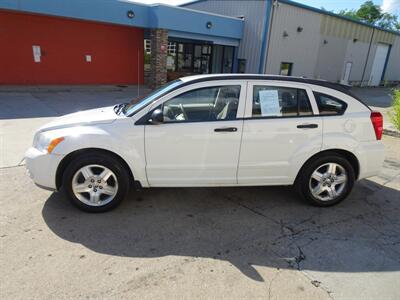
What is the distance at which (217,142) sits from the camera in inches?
144

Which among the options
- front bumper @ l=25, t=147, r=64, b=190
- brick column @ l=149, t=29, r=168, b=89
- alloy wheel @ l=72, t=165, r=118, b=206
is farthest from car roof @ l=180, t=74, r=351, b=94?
brick column @ l=149, t=29, r=168, b=89

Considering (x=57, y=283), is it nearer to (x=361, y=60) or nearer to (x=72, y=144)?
(x=72, y=144)

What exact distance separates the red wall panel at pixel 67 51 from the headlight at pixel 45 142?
1183 cm

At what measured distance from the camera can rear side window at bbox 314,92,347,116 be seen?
391 centimetres

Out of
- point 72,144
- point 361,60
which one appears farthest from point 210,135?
point 361,60

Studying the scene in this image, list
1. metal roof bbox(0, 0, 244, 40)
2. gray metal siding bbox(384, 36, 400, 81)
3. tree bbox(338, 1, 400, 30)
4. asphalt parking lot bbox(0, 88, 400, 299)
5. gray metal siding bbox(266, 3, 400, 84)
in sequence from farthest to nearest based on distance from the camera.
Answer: tree bbox(338, 1, 400, 30) < gray metal siding bbox(384, 36, 400, 81) < gray metal siding bbox(266, 3, 400, 84) < metal roof bbox(0, 0, 244, 40) < asphalt parking lot bbox(0, 88, 400, 299)

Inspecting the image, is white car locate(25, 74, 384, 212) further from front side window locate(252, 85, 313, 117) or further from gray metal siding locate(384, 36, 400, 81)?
gray metal siding locate(384, 36, 400, 81)

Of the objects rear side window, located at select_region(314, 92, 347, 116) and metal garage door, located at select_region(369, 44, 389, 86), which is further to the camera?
metal garage door, located at select_region(369, 44, 389, 86)

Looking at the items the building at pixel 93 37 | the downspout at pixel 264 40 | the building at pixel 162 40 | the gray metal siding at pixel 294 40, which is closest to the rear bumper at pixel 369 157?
the building at pixel 162 40

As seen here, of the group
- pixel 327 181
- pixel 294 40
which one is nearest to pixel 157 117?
pixel 327 181

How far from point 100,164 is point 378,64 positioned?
30.5m

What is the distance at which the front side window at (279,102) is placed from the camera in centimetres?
377

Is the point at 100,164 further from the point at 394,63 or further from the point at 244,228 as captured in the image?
the point at 394,63

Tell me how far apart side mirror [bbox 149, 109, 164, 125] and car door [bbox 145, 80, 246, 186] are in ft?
0.17
